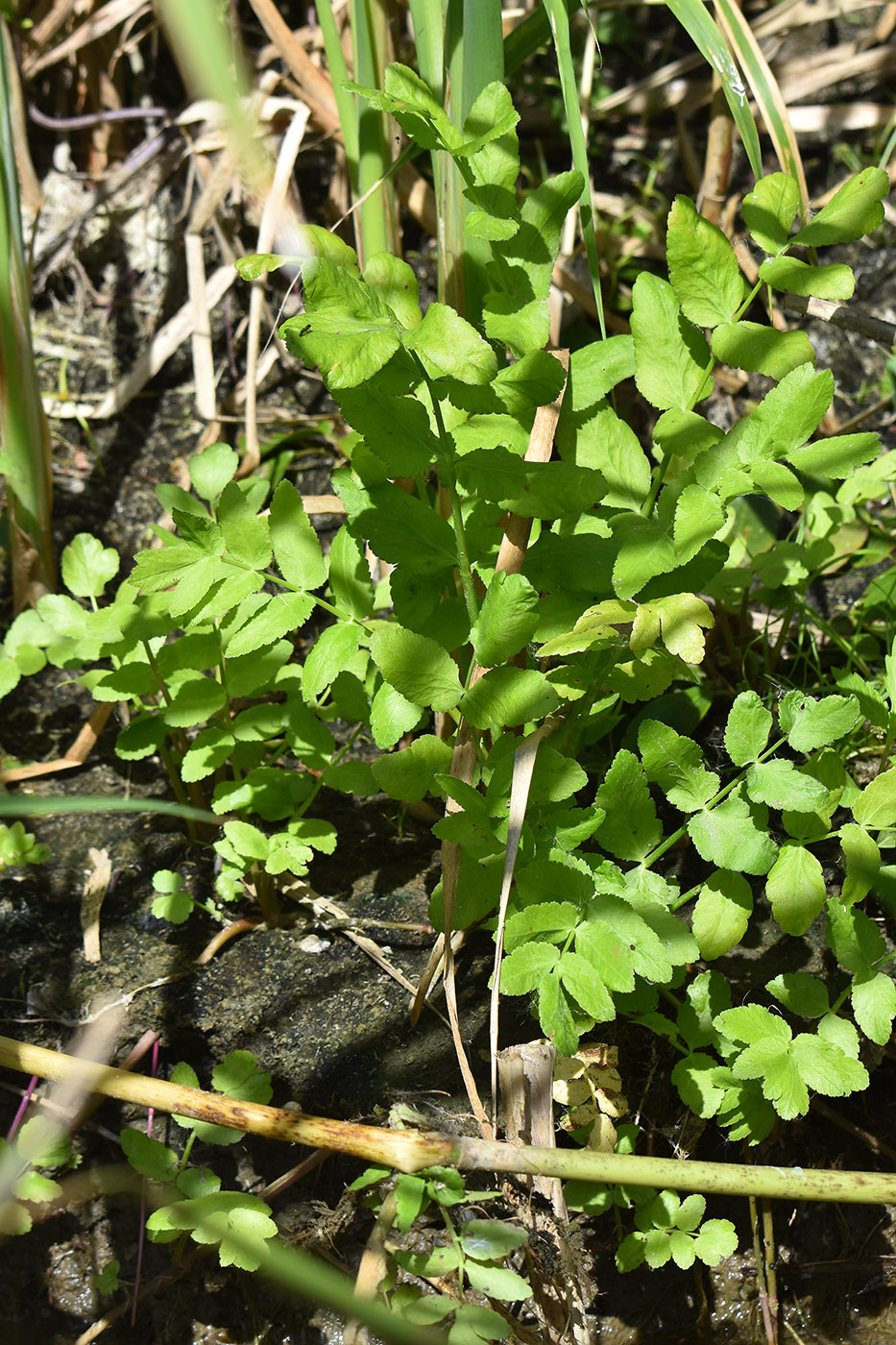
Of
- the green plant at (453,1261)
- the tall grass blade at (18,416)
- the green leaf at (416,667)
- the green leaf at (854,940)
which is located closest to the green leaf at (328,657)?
the green leaf at (416,667)

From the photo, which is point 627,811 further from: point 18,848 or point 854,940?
point 18,848

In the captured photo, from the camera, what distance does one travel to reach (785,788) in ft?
4.12

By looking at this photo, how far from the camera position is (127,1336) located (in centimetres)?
145

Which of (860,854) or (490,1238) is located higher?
(860,854)

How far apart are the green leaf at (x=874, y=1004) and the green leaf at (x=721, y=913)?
0.56 ft

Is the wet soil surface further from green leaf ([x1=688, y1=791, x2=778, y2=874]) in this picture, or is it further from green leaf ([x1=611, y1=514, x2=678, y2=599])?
green leaf ([x1=611, y1=514, x2=678, y2=599])

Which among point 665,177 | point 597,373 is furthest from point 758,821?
point 665,177

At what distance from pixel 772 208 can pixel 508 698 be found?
685 millimetres

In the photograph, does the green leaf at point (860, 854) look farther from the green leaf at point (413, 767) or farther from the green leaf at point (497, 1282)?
the green leaf at point (497, 1282)

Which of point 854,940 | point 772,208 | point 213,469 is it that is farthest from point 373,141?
point 854,940

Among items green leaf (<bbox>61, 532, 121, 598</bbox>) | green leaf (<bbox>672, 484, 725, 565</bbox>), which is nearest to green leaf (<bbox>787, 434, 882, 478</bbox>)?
green leaf (<bbox>672, 484, 725, 565</bbox>)

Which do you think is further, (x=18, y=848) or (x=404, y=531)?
(x=18, y=848)

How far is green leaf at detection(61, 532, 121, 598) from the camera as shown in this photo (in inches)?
68.6

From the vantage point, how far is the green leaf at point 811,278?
1253mm
